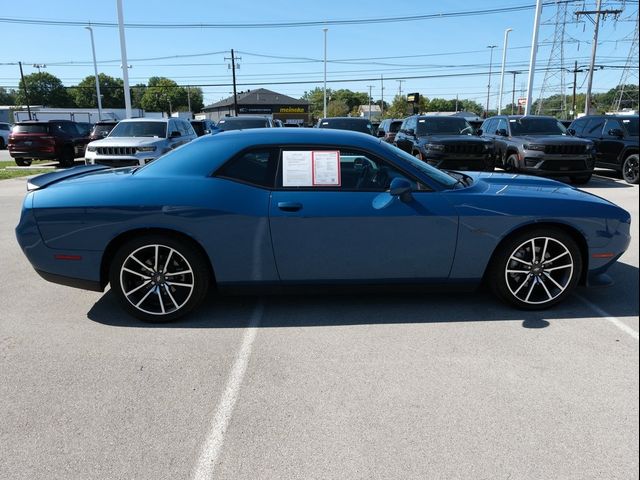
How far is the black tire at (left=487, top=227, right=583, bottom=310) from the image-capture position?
152 inches

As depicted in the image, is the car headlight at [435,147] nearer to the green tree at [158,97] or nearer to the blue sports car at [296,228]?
the blue sports car at [296,228]

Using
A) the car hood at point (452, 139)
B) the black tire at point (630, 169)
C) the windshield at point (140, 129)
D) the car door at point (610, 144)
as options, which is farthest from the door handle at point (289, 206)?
the car door at point (610, 144)

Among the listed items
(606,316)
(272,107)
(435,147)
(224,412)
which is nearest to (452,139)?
(435,147)

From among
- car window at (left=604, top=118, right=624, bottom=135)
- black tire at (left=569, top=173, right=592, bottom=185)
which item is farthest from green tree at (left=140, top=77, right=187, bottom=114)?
black tire at (left=569, top=173, right=592, bottom=185)

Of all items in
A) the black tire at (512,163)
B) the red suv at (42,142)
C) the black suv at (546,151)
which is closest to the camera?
the black suv at (546,151)

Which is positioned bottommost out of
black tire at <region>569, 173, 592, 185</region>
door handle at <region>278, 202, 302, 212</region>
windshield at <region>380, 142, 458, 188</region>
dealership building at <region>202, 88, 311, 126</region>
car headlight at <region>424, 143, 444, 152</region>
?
black tire at <region>569, 173, 592, 185</region>

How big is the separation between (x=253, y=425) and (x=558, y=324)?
2.56 metres

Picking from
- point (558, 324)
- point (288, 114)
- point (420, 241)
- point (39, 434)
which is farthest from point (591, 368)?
point (288, 114)

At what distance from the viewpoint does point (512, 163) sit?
477 inches

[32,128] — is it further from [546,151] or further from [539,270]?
[539,270]

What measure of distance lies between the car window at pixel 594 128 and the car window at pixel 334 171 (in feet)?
38.4

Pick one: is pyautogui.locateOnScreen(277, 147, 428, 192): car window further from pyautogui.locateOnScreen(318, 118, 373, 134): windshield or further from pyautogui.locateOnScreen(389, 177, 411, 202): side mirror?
pyautogui.locateOnScreen(318, 118, 373, 134): windshield

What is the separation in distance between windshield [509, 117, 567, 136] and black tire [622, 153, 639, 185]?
1656 mm

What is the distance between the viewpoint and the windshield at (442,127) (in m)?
13.1
